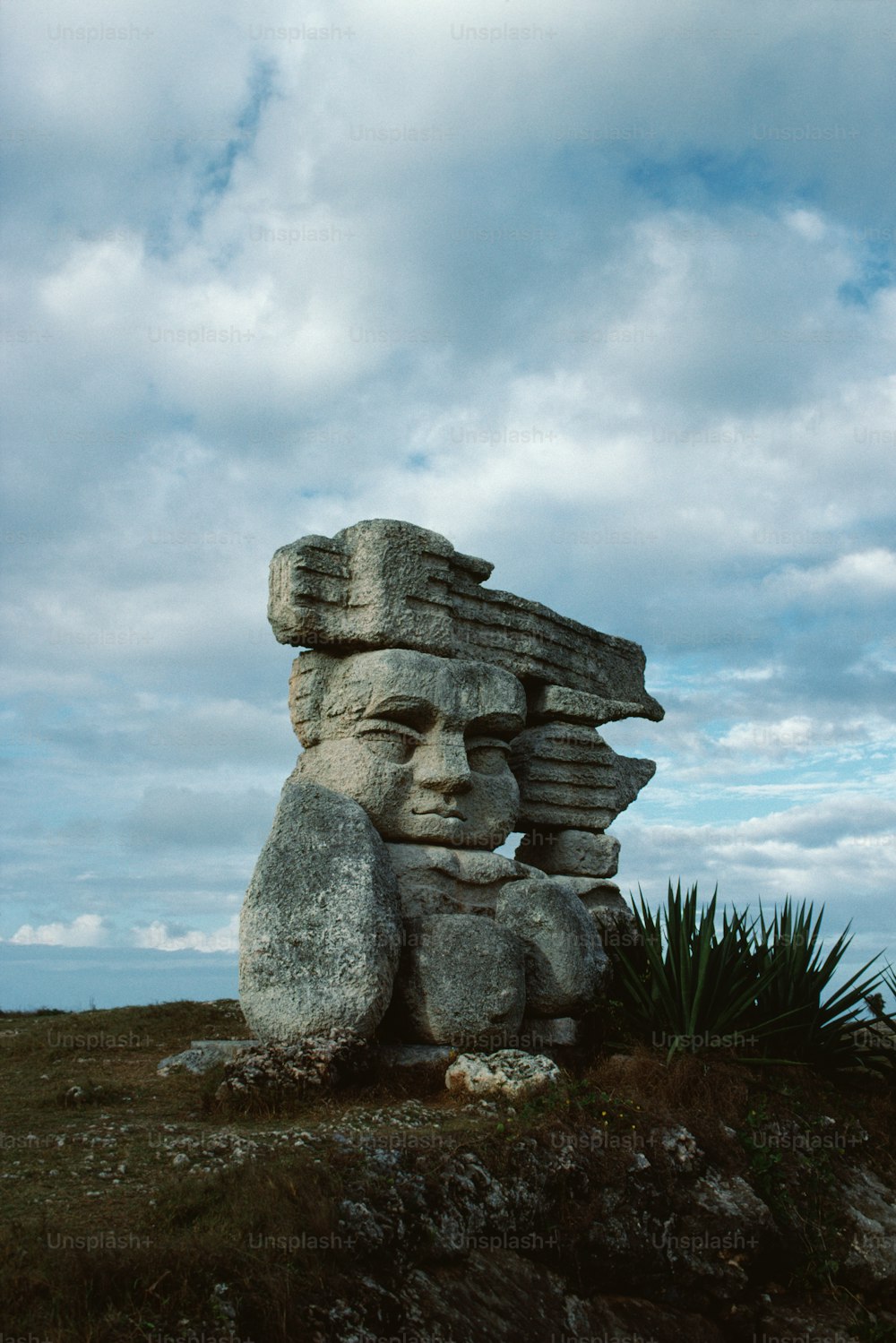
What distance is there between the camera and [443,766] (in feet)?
29.1

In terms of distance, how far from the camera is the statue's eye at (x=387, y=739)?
8.77 metres

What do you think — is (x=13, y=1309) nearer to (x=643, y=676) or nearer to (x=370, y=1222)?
(x=370, y=1222)

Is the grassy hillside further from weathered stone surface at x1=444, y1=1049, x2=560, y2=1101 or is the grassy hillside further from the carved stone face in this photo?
the carved stone face

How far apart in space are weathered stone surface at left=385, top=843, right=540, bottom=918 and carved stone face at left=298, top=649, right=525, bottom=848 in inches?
5.8

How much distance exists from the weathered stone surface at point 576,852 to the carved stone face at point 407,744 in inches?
50.1

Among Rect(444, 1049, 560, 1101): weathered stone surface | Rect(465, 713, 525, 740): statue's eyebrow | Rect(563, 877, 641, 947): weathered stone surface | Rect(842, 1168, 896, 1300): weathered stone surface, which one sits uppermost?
Rect(465, 713, 525, 740): statue's eyebrow

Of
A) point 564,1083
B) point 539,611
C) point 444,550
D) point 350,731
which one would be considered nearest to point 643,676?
point 539,611

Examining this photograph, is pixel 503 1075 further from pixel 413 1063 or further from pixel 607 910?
pixel 607 910

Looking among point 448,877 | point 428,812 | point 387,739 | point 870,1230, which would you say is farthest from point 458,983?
point 870,1230

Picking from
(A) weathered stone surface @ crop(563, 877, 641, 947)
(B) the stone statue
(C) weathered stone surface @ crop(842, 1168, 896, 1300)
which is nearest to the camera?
(C) weathered stone surface @ crop(842, 1168, 896, 1300)

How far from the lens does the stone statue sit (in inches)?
296

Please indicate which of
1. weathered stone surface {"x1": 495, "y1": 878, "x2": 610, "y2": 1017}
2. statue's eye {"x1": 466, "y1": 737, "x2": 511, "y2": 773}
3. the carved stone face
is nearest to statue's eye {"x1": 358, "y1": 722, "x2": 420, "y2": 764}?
the carved stone face

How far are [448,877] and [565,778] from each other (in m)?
2.10

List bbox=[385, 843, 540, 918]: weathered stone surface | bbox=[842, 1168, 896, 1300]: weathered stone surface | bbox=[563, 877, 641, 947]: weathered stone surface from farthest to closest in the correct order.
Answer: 1. bbox=[563, 877, 641, 947]: weathered stone surface
2. bbox=[385, 843, 540, 918]: weathered stone surface
3. bbox=[842, 1168, 896, 1300]: weathered stone surface
